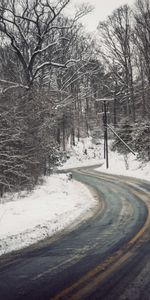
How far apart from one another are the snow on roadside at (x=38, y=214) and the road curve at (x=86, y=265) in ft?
2.43

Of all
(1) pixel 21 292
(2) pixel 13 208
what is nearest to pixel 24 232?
(2) pixel 13 208

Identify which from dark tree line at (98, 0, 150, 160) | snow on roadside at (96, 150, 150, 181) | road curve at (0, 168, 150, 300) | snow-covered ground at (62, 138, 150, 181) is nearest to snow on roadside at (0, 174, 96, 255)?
road curve at (0, 168, 150, 300)

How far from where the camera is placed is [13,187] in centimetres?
1558

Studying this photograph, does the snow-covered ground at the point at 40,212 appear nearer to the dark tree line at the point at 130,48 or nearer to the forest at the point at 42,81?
the forest at the point at 42,81

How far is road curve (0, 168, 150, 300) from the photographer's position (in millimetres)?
5451

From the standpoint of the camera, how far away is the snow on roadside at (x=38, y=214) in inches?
368

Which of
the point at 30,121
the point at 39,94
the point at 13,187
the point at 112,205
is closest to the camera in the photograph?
the point at 112,205

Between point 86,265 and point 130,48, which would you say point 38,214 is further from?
point 130,48

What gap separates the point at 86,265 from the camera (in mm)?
6727

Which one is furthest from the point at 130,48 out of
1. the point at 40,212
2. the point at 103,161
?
the point at 40,212

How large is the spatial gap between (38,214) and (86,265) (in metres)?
5.74

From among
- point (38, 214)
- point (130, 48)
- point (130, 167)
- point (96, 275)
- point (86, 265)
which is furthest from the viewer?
point (130, 48)

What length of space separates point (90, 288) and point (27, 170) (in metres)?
11.2

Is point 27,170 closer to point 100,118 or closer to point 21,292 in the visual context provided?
point 21,292
